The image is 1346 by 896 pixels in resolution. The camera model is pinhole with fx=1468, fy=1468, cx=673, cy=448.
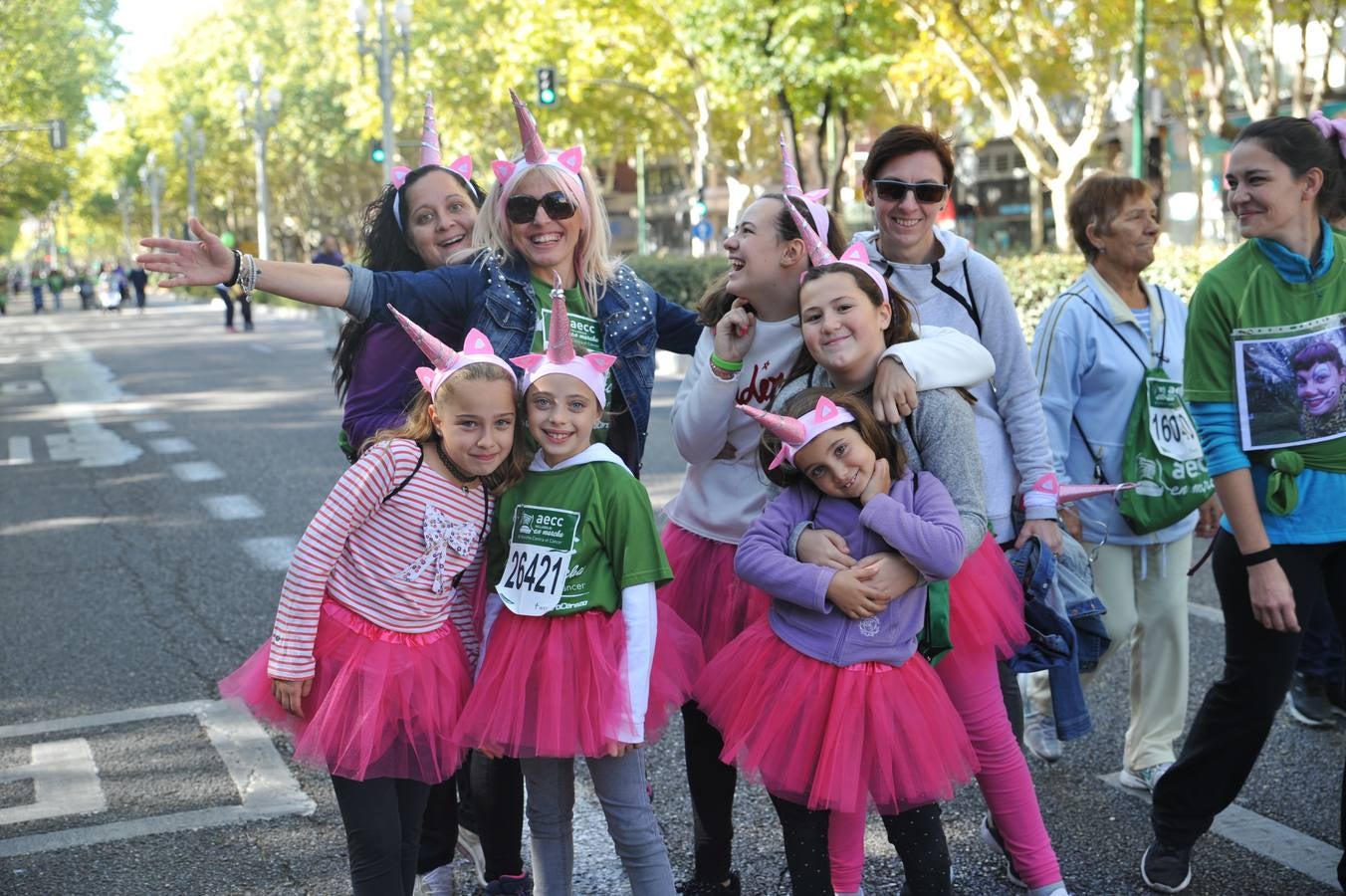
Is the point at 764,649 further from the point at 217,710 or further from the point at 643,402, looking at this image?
the point at 217,710

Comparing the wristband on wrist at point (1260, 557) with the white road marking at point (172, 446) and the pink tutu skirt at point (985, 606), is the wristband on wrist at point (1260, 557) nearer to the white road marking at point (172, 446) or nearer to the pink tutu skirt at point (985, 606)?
the pink tutu skirt at point (985, 606)

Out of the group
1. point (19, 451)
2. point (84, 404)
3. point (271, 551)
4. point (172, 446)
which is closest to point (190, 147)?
point (84, 404)

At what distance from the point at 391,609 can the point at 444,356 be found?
558 millimetres

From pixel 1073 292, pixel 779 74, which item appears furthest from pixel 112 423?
pixel 1073 292

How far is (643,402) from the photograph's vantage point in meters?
3.72

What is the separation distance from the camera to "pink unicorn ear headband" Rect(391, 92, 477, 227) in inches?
157

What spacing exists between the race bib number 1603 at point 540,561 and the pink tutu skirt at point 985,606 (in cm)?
88

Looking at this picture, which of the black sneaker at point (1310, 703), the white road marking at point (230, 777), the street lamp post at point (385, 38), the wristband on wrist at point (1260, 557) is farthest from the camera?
the street lamp post at point (385, 38)

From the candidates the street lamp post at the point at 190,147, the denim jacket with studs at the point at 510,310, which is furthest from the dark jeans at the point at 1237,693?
the street lamp post at the point at 190,147

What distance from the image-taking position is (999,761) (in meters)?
3.46

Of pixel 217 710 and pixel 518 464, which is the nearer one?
pixel 518 464

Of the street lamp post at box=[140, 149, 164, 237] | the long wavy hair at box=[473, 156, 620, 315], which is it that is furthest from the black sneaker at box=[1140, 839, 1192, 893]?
the street lamp post at box=[140, 149, 164, 237]

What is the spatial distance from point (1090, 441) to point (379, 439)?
2308mm

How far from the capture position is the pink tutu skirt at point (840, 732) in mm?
3074
